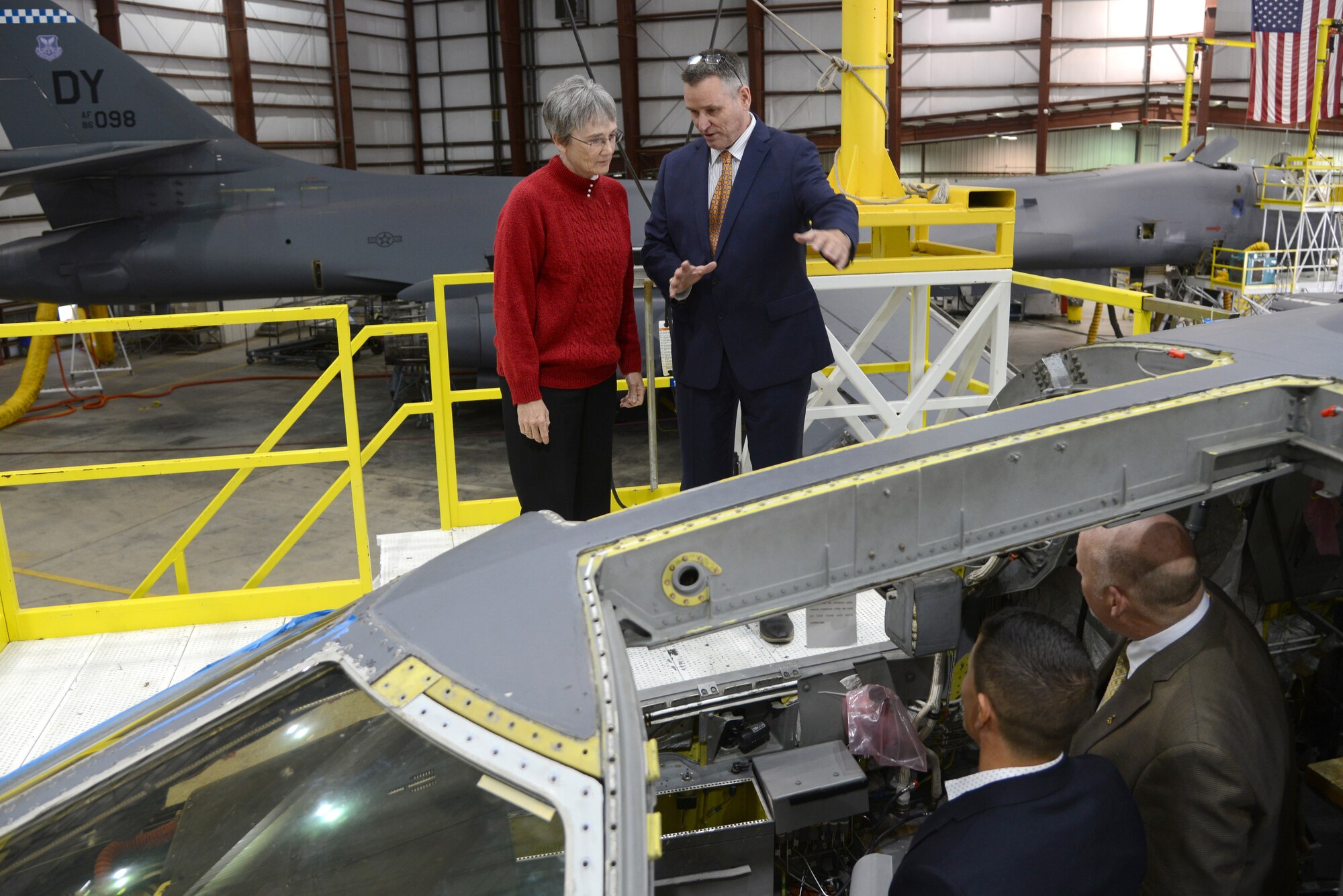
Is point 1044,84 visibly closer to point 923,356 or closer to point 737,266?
point 923,356

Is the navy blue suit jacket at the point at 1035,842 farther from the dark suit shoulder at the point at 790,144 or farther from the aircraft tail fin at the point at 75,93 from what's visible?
the aircraft tail fin at the point at 75,93

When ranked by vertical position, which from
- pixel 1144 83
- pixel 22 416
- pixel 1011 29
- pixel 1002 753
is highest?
pixel 1011 29

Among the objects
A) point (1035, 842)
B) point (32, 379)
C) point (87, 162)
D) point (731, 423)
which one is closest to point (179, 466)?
point (731, 423)

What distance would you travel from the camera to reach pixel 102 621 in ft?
13.8

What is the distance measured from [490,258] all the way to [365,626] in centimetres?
1031

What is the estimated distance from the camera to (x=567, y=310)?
3191 millimetres

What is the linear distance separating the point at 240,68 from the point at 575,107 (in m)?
18.4

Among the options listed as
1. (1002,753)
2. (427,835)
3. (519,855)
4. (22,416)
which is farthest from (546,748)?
(22,416)

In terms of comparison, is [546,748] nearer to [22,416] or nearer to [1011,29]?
[22,416]

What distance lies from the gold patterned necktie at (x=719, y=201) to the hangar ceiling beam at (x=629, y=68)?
64.4ft

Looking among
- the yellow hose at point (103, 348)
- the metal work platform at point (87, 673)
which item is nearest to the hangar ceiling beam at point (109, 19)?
the yellow hose at point (103, 348)

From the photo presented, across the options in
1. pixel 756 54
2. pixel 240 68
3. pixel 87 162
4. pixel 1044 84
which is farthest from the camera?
pixel 756 54

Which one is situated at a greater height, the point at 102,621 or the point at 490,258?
the point at 490,258

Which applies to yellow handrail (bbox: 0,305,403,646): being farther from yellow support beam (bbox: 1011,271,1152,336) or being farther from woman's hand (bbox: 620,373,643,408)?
yellow support beam (bbox: 1011,271,1152,336)
